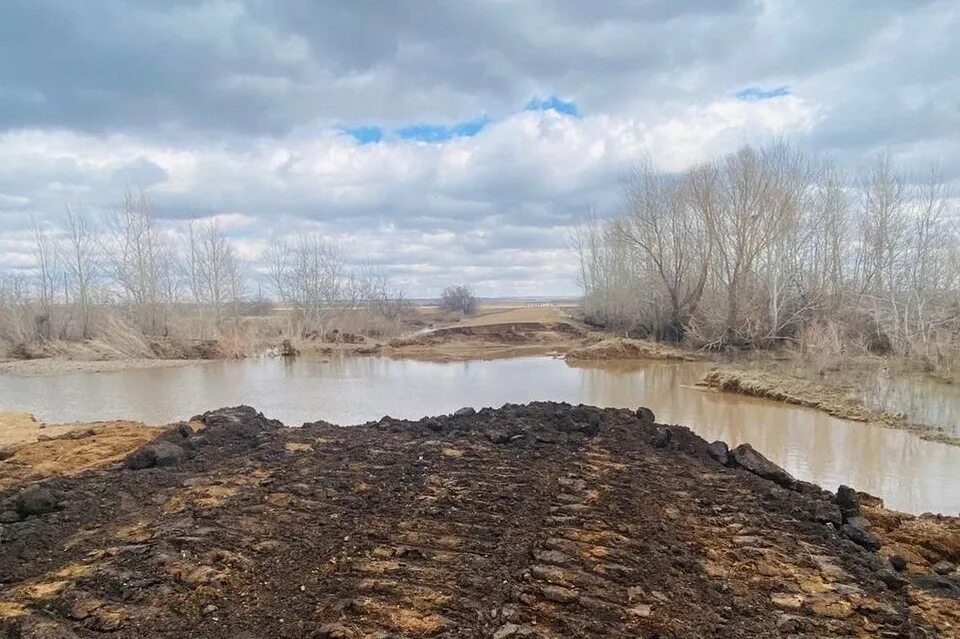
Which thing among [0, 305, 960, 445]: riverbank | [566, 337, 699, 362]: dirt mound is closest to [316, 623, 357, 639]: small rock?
[0, 305, 960, 445]: riverbank

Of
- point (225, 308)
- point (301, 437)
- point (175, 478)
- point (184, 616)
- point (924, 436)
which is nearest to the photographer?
point (184, 616)

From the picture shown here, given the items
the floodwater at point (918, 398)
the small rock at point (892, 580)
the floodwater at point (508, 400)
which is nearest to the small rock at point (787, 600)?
the small rock at point (892, 580)

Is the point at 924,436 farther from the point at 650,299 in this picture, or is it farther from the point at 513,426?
the point at 650,299

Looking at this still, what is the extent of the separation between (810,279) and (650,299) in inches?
340

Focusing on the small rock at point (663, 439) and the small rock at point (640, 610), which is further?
the small rock at point (663, 439)

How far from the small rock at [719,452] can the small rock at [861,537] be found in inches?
92.8

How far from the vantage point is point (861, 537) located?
5.97 metres

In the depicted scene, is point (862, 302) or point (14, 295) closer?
point (862, 302)

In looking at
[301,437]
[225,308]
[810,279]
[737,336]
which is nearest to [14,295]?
[225,308]

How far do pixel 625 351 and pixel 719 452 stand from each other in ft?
71.5

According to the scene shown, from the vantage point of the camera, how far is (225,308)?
1551 inches

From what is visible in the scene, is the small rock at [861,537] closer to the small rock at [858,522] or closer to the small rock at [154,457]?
the small rock at [858,522]

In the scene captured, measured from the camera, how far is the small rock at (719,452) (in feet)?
27.8

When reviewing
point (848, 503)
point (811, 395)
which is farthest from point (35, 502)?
point (811, 395)
